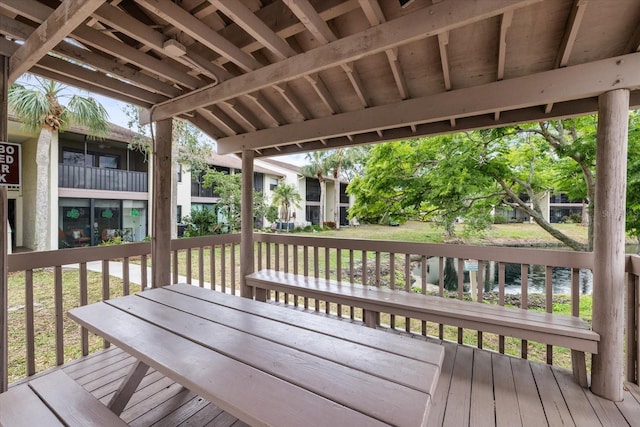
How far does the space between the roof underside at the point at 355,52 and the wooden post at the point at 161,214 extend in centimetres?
36

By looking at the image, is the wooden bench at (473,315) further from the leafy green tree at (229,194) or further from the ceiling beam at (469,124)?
the leafy green tree at (229,194)

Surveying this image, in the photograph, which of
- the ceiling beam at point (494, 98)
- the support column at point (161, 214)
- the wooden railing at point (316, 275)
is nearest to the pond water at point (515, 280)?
the wooden railing at point (316, 275)

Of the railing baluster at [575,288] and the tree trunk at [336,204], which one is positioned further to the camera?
the tree trunk at [336,204]

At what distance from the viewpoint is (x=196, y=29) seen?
6.03 feet

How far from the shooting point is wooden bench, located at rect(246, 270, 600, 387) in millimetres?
2066

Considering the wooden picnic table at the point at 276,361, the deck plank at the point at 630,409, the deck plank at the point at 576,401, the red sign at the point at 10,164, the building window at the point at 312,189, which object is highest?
the building window at the point at 312,189

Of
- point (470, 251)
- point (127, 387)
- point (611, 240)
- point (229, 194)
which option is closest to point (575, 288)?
point (611, 240)

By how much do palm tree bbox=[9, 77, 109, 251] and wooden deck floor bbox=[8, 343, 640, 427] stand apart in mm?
8811

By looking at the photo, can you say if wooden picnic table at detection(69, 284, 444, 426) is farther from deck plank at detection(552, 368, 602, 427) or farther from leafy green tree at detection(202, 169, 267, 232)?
leafy green tree at detection(202, 169, 267, 232)

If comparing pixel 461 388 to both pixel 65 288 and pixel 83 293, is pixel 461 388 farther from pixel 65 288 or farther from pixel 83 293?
pixel 65 288

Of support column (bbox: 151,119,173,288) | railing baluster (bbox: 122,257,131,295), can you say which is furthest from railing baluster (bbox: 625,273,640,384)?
railing baluster (bbox: 122,257,131,295)

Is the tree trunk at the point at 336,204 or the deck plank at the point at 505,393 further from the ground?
the tree trunk at the point at 336,204

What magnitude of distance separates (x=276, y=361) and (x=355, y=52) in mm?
1729

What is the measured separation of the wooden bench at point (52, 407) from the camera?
1.17 meters
